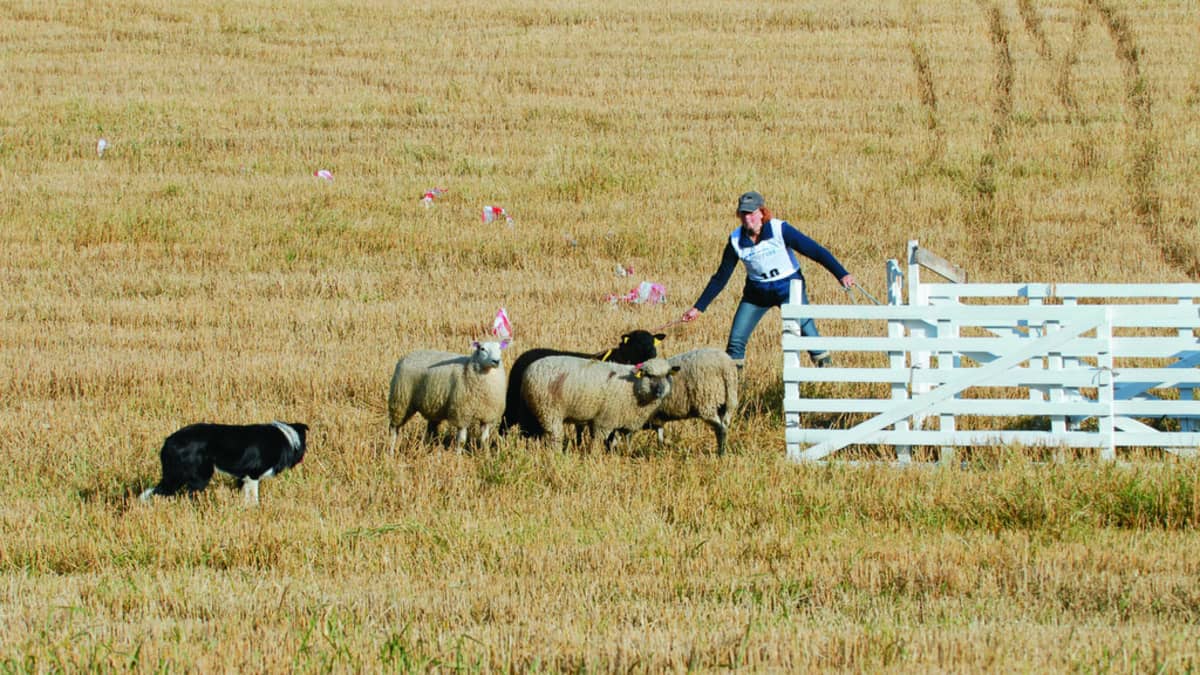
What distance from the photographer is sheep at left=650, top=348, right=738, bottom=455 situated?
9.48m

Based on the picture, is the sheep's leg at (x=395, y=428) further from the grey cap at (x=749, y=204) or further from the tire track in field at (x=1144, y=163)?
the tire track in field at (x=1144, y=163)

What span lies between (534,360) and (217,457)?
2727 mm

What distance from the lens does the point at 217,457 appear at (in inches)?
313

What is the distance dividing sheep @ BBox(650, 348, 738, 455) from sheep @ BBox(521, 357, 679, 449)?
0.36ft

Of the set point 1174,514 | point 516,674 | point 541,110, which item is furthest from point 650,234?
point 516,674

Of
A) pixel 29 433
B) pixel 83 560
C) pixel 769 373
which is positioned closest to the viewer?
pixel 83 560

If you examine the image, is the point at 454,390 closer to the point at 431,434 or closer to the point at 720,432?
the point at 431,434

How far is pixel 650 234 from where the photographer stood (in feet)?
60.4

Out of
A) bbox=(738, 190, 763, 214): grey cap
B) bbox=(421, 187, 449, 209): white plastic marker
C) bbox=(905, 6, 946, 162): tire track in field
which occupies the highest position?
bbox=(905, 6, 946, 162): tire track in field

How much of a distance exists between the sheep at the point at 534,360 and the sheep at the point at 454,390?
0.26m

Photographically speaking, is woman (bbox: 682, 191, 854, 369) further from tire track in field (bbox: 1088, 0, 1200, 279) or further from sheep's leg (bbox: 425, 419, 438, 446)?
tire track in field (bbox: 1088, 0, 1200, 279)

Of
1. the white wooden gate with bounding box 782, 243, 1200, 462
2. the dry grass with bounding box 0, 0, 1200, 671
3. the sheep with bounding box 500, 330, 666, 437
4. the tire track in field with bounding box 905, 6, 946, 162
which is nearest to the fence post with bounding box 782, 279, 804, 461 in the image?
the white wooden gate with bounding box 782, 243, 1200, 462

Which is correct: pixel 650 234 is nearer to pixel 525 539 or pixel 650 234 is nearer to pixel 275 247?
pixel 275 247

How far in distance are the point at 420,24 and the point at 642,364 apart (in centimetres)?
2146
